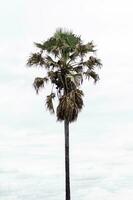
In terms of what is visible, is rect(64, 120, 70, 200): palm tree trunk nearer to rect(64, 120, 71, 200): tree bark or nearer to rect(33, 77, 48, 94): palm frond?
rect(64, 120, 71, 200): tree bark

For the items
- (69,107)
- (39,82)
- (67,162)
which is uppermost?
(39,82)

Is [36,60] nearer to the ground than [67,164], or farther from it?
farther from it

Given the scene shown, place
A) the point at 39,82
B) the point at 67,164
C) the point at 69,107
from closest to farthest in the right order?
the point at 67,164
the point at 69,107
the point at 39,82

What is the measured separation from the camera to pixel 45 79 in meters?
50.3

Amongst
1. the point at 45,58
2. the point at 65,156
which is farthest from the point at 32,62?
the point at 65,156

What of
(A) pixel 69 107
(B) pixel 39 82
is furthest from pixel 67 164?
(B) pixel 39 82

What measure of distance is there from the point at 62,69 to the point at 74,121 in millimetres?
4209

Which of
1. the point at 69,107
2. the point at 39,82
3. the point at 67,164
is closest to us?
the point at 67,164

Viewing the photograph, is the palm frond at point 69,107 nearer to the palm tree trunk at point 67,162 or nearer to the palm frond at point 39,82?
the palm tree trunk at point 67,162

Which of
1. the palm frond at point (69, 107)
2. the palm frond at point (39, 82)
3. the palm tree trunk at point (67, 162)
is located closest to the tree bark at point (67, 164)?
the palm tree trunk at point (67, 162)

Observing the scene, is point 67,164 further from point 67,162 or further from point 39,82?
point 39,82

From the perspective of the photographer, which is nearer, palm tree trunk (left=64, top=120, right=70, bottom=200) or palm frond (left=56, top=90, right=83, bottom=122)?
palm tree trunk (left=64, top=120, right=70, bottom=200)

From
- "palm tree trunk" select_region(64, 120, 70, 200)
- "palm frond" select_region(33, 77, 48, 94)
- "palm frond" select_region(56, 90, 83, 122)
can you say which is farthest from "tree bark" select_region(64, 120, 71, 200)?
"palm frond" select_region(33, 77, 48, 94)

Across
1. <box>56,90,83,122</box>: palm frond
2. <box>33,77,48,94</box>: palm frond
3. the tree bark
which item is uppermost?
<box>33,77,48,94</box>: palm frond
